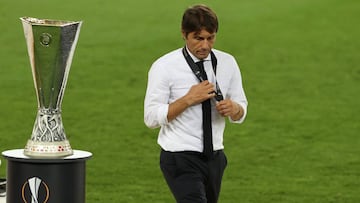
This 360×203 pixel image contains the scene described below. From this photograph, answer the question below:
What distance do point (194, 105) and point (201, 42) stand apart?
0.33 metres

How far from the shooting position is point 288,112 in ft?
41.9

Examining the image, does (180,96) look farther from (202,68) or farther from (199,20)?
(199,20)

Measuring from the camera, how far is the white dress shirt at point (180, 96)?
19.4 ft

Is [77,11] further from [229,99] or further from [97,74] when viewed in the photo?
[229,99]

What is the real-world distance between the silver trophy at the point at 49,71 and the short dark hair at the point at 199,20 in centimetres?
64

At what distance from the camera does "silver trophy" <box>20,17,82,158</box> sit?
541 cm

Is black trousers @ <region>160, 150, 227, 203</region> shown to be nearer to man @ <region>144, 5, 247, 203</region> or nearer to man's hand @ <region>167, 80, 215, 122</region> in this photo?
man @ <region>144, 5, 247, 203</region>

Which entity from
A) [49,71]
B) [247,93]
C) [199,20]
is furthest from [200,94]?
[247,93]

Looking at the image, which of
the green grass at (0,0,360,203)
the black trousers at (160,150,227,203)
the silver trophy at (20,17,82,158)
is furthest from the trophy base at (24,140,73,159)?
the green grass at (0,0,360,203)

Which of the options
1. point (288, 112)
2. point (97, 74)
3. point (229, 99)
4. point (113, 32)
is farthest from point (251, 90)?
point (229, 99)

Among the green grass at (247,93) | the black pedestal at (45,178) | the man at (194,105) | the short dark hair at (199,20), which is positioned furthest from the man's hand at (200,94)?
the green grass at (247,93)

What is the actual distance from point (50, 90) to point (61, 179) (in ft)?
1.38

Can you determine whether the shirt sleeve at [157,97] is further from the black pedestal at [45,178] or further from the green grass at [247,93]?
the green grass at [247,93]

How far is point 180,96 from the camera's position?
5961 mm
